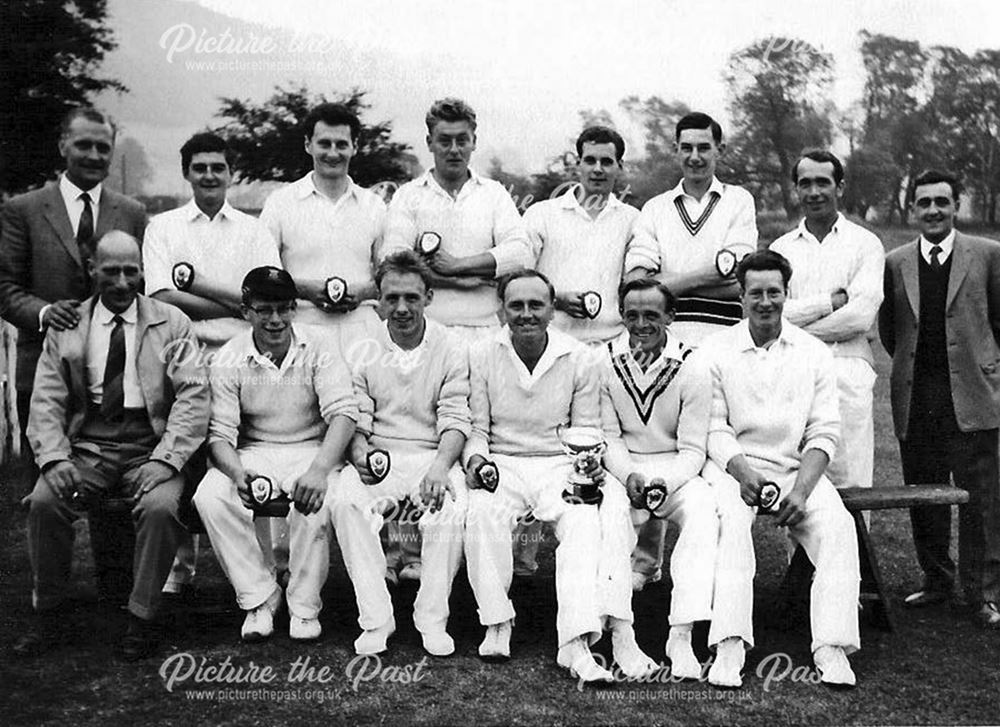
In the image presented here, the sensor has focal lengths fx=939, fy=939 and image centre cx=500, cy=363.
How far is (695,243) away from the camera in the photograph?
5.15 metres

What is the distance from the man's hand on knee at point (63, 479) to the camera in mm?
4242

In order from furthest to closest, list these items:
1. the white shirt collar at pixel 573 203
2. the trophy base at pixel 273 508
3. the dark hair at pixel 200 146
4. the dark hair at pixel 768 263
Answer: the white shirt collar at pixel 573 203, the dark hair at pixel 200 146, the dark hair at pixel 768 263, the trophy base at pixel 273 508

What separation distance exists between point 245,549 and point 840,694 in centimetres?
272

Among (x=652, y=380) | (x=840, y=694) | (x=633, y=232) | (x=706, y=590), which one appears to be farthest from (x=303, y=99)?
(x=840, y=694)

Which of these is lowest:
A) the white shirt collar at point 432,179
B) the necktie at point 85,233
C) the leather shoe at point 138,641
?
the leather shoe at point 138,641

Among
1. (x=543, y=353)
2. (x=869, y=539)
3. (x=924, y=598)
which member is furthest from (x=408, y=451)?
(x=924, y=598)

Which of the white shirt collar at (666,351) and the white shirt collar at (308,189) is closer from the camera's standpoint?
the white shirt collar at (666,351)

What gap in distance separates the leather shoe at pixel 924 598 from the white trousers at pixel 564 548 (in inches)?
71.1

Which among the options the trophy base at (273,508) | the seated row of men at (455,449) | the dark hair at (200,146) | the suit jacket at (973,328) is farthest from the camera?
the dark hair at (200,146)

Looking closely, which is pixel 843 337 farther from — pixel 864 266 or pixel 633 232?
pixel 633 232

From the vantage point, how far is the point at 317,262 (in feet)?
16.8

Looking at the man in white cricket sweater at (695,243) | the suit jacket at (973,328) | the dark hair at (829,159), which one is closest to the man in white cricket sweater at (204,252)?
the man in white cricket sweater at (695,243)

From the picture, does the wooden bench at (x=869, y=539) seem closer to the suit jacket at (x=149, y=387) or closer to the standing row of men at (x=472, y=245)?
the standing row of men at (x=472, y=245)

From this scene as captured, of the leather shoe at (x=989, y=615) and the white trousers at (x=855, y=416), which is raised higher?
the white trousers at (x=855, y=416)
